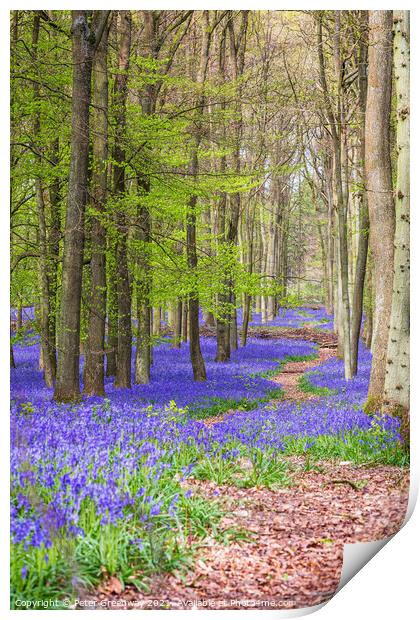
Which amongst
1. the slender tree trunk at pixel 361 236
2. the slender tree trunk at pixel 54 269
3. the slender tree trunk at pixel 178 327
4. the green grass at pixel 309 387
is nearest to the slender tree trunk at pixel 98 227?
the slender tree trunk at pixel 54 269

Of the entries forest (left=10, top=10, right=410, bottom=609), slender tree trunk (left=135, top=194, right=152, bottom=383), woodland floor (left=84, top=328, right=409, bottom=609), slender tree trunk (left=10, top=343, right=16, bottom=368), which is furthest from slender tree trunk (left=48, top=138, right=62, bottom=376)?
woodland floor (left=84, top=328, right=409, bottom=609)

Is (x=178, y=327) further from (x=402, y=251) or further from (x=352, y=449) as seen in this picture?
(x=402, y=251)

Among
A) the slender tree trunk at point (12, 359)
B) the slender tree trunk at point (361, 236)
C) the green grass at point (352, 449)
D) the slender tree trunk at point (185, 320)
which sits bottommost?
the green grass at point (352, 449)

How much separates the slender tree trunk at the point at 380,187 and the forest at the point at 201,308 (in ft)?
0.07

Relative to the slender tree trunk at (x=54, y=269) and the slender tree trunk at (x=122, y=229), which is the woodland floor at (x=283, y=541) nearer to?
the slender tree trunk at (x=54, y=269)

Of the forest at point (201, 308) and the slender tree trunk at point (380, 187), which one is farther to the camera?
the slender tree trunk at point (380, 187)

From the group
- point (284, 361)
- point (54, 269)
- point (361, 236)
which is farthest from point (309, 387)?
point (54, 269)

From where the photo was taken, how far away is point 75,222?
5348 mm

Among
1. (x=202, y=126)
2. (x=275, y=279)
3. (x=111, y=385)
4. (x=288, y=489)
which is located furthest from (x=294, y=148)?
(x=288, y=489)

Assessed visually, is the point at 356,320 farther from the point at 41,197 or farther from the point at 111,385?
the point at 41,197

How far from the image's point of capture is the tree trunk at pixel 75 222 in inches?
210

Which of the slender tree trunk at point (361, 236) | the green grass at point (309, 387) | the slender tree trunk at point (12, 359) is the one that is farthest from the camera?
the slender tree trunk at point (361, 236)

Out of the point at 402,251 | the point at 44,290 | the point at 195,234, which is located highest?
the point at 195,234

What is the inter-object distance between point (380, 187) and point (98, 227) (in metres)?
2.74
